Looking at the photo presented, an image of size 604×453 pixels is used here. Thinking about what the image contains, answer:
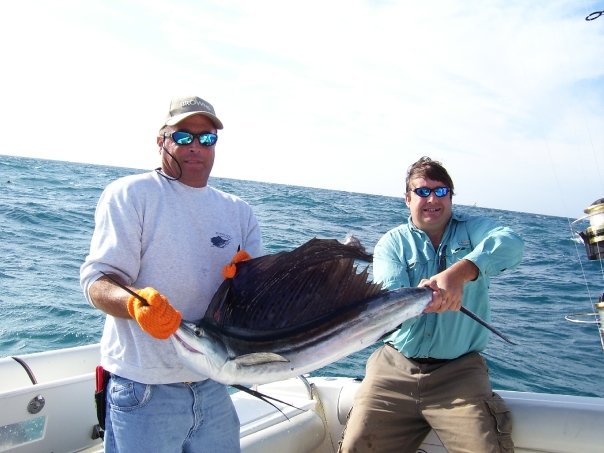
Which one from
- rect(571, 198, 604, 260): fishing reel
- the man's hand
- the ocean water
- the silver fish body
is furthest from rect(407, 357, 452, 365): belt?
the ocean water

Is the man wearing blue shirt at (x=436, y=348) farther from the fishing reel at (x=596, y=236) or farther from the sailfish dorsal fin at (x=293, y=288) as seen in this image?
the fishing reel at (x=596, y=236)

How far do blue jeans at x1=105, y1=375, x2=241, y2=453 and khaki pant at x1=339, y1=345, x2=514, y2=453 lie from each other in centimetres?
93

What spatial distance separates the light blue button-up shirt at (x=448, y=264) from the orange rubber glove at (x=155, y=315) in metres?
1.48

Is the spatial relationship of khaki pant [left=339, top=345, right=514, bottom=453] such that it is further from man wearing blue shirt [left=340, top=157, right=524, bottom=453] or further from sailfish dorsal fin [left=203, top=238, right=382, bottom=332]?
sailfish dorsal fin [left=203, top=238, right=382, bottom=332]

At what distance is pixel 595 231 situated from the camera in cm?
315

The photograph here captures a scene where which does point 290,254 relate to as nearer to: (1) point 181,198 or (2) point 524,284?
(1) point 181,198

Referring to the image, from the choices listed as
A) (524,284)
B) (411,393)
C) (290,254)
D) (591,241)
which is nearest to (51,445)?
(290,254)

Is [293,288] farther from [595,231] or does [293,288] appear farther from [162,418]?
[595,231]

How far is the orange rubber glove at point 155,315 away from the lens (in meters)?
1.49

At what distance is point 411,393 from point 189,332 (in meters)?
1.53

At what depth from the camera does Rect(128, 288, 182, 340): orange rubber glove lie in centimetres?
149

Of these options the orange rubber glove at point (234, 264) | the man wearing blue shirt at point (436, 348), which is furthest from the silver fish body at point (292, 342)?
the man wearing blue shirt at point (436, 348)

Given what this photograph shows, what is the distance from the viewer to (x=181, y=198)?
2.04 meters

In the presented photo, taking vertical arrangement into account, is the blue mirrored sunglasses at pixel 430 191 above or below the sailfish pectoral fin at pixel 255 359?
above
